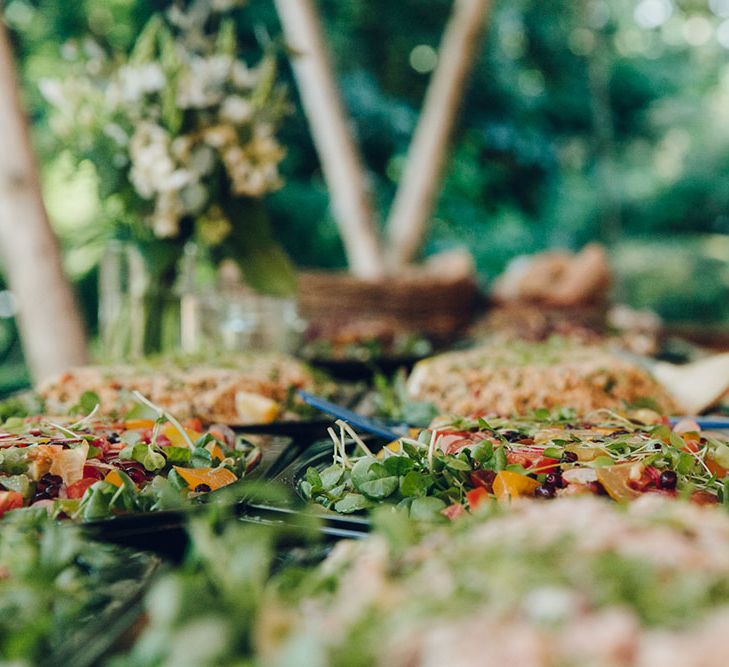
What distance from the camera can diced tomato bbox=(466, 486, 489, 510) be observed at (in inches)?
35.6

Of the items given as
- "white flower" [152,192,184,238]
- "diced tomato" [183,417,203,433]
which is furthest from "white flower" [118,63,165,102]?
"diced tomato" [183,417,203,433]

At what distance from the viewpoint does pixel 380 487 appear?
956mm

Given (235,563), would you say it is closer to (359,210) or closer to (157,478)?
(157,478)

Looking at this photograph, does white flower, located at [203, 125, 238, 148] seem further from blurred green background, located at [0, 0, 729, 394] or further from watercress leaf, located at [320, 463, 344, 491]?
blurred green background, located at [0, 0, 729, 394]

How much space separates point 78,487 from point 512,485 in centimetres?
55

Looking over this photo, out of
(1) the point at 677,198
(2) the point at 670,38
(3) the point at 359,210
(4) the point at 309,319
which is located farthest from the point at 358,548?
(2) the point at 670,38

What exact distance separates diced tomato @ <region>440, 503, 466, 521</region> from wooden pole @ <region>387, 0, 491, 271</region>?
298cm

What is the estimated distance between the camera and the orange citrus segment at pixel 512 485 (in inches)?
37.2

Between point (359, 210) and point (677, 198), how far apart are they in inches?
Answer: 188

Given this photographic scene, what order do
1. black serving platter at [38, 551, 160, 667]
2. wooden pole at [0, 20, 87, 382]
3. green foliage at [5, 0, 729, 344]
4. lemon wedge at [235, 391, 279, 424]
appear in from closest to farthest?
black serving platter at [38, 551, 160, 667], lemon wedge at [235, 391, 279, 424], wooden pole at [0, 20, 87, 382], green foliage at [5, 0, 729, 344]

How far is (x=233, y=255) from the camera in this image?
246cm

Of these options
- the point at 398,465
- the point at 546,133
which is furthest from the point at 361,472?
the point at 546,133

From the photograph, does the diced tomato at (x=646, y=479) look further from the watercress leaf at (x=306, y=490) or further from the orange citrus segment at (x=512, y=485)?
the watercress leaf at (x=306, y=490)

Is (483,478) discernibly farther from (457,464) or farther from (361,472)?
(361,472)
